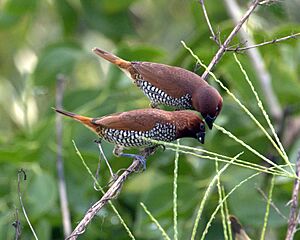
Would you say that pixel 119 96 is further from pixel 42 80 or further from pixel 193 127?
pixel 193 127

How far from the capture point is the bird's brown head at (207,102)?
2.66 meters

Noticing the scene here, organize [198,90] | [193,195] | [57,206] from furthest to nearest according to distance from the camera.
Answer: [57,206], [193,195], [198,90]

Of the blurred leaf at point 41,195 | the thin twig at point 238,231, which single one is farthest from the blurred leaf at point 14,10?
the thin twig at point 238,231

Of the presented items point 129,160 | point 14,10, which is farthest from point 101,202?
point 14,10

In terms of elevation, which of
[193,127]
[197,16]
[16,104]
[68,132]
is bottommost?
[16,104]

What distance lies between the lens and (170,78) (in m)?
2.84

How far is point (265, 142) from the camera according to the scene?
4223 mm

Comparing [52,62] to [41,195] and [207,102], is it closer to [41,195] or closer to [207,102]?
[41,195]

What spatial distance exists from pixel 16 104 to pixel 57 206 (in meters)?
1.53

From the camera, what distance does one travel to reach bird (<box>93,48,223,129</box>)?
270cm

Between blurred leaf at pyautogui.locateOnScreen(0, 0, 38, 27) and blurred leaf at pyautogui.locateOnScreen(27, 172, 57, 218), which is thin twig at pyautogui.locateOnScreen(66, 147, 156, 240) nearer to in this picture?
blurred leaf at pyautogui.locateOnScreen(27, 172, 57, 218)

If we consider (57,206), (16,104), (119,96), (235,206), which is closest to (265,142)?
(235,206)

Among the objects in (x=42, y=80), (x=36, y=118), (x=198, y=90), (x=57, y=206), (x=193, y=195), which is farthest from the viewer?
(x=36, y=118)

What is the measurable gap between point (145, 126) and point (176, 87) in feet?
0.53
